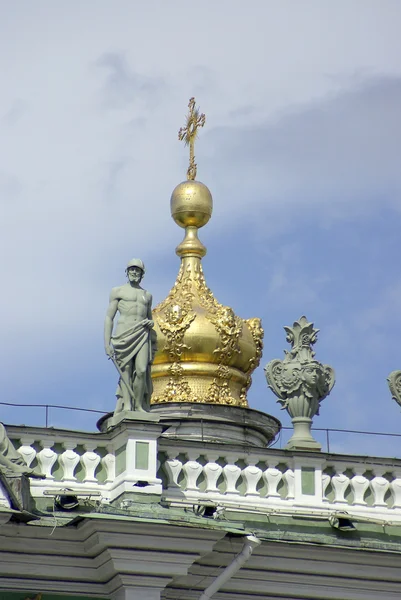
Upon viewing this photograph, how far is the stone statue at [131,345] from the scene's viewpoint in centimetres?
2662

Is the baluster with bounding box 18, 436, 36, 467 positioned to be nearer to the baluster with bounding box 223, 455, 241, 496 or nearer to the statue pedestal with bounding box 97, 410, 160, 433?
the statue pedestal with bounding box 97, 410, 160, 433

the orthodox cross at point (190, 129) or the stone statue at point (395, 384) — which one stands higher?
the orthodox cross at point (190, 129)

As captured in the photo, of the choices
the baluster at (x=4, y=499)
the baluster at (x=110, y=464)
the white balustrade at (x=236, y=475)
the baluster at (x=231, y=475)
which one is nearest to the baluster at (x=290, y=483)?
the white balustrade at (x=236, y=475)

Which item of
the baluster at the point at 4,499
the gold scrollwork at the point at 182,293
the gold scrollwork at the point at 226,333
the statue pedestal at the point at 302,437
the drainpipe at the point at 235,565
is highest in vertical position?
the gold scrollwork at the point at 182,293

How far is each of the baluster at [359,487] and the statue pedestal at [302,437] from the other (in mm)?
655

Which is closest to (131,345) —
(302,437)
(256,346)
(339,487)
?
(302,437)

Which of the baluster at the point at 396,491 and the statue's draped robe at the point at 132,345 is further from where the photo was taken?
the baluster at the point at 396,491

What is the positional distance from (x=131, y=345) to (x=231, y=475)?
2.22 meters

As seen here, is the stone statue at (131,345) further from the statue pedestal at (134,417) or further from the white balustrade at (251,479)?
the white balustrade at (251,479)

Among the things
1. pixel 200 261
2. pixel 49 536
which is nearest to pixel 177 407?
pixel 200 261

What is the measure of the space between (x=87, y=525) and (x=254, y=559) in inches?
104

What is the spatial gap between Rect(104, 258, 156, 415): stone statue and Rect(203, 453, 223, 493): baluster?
109 cm

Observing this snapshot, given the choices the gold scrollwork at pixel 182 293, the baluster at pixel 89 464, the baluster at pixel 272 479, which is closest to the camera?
the baluster at pixel 89 464

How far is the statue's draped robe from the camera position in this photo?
26.7m
